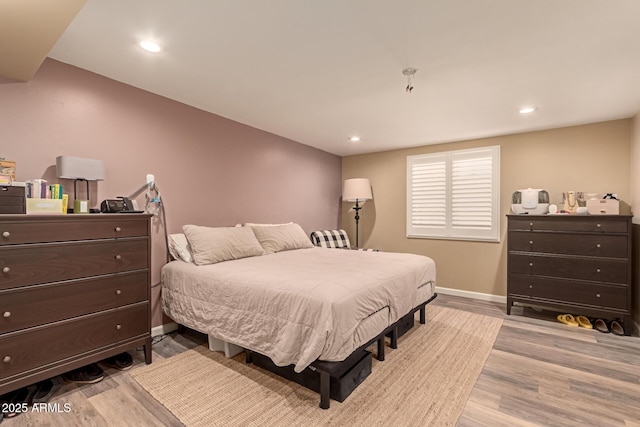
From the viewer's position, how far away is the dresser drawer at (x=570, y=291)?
307cm

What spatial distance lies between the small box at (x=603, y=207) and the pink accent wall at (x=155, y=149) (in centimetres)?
366

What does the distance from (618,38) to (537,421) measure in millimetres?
2442

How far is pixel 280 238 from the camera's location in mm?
3713

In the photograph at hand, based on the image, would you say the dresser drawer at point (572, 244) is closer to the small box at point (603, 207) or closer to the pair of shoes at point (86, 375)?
A: the small box at point (603, 207)

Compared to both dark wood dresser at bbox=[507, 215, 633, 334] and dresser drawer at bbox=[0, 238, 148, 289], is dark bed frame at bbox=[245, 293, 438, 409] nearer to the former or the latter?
dresser drawer at bbox=[0, 238, 148, 289]

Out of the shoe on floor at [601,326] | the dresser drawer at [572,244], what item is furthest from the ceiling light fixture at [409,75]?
the shoe on floor at [601,326]

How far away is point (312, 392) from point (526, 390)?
1.51 m

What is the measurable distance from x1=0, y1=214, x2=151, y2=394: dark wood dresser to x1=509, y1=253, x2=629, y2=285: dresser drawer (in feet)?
13.2

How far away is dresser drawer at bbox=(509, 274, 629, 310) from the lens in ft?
10.1

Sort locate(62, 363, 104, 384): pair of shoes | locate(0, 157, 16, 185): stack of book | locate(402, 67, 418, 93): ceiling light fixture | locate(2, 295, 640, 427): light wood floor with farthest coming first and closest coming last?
locate(402, 67, 418, 93): ceiling light fixture, locate(62, 363, 104, 384): pair of shoes, locate(0, 157, 16, 185): stack of book, locate(2, 295, 640, 427): light wood floor

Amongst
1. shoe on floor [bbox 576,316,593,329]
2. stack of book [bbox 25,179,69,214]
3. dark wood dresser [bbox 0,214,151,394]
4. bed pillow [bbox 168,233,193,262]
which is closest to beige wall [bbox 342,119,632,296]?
shoe on floor [bbox 576,316,593,329]

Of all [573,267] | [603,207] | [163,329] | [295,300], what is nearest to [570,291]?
[573,267]

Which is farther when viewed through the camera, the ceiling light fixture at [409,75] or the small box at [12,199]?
the ceiling light fixture at [409,75]

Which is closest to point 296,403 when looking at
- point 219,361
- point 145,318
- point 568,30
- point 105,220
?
point 219,361
